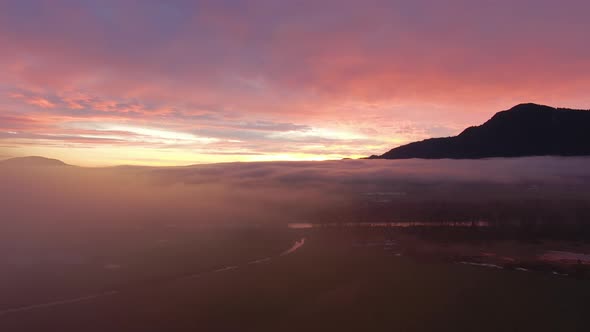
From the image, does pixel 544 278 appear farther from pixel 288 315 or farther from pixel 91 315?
pixel 91 315

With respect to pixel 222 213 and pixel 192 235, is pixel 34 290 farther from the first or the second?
pixel 222 213

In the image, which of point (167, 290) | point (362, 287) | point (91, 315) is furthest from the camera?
point (362, 287)

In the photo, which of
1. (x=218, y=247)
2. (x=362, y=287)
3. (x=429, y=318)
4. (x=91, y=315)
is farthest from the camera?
(x=218, y=247)

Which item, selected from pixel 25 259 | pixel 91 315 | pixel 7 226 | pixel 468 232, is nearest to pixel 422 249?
pixel 468 232

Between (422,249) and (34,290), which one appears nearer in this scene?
(34,290)

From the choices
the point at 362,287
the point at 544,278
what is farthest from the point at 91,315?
the point at 544,278

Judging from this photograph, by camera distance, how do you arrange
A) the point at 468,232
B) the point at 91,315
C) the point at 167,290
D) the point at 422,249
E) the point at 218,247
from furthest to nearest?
the point at 468,232, the point at 422,249, the point at 218,247, the point at 167,290, the point at 91,315
